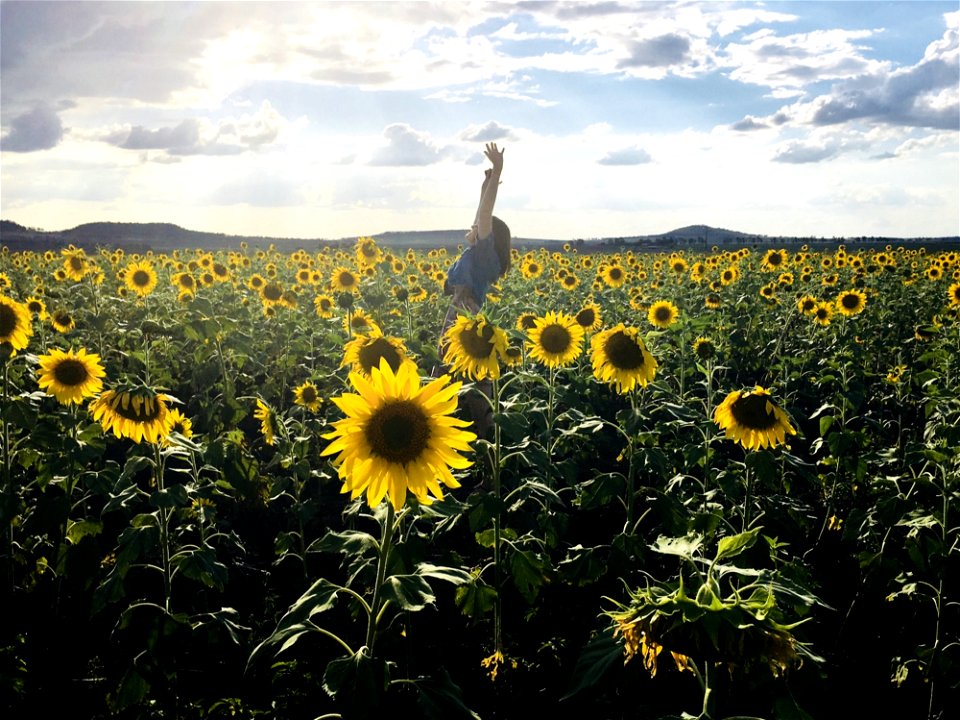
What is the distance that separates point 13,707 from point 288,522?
7.95ft

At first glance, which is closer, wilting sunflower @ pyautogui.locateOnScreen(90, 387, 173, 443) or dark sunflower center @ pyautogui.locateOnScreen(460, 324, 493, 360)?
wilting sunflower @ pyautogui.locateOnScreen(90, 387, 173, 443)

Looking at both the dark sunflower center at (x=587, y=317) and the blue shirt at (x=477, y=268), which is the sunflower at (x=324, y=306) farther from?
→ the dark sunflower center at (x=587, y=317)

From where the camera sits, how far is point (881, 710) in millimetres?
4117

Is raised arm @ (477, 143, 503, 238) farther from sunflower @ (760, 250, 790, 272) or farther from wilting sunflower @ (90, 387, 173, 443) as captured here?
sunflower @ (760, 250, 790, 272)

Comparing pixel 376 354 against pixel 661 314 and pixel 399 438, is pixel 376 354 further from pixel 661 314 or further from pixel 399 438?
pixel 661 314

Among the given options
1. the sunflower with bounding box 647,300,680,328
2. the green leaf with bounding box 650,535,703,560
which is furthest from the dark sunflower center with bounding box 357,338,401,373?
the sunflower with bounding box 647,300,680,328

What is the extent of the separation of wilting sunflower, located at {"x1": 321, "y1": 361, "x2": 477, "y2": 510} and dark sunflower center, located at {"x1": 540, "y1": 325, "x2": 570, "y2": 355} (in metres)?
3.09

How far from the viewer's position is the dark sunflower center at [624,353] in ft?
16.0

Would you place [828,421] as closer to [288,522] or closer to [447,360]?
[447,360]

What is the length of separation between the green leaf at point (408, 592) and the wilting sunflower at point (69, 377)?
3123 mm

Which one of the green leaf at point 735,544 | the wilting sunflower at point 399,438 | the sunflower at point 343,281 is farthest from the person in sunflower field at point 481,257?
the green leaf at point 735,544

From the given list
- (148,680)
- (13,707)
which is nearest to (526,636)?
(148,680)

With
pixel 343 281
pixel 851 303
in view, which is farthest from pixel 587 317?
pixel 851 303

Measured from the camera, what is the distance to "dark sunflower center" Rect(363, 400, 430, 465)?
2.50 m
